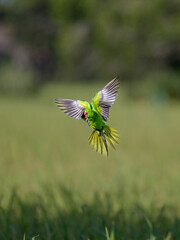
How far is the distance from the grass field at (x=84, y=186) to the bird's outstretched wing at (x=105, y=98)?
1.03 meters

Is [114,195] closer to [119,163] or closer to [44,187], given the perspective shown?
[44,187]

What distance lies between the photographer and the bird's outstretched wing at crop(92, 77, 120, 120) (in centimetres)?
94

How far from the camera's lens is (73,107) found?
954 millimetres

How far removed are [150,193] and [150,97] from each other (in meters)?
16.3

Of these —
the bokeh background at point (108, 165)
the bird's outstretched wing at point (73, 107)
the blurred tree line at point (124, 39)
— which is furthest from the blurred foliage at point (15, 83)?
the bird's outstretched wing at point (73, 107)

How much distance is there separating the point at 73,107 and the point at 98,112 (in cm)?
6

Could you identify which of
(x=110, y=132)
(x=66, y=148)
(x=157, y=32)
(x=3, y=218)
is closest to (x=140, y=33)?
(x=157, y=32)

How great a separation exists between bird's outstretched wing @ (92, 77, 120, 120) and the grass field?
1032mm

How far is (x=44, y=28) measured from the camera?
33.9 metres

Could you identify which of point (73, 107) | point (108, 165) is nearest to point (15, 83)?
point (108, 165)

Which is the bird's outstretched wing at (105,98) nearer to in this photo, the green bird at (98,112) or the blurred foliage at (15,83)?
the green bird at (98,112)

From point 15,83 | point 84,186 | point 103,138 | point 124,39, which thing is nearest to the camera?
point 103,138

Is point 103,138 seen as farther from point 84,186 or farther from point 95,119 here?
point 84,186

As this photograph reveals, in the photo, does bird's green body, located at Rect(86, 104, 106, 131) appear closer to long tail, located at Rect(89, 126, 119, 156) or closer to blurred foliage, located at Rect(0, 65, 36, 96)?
long tail, located at Rect(89, 126, 119, 156)
